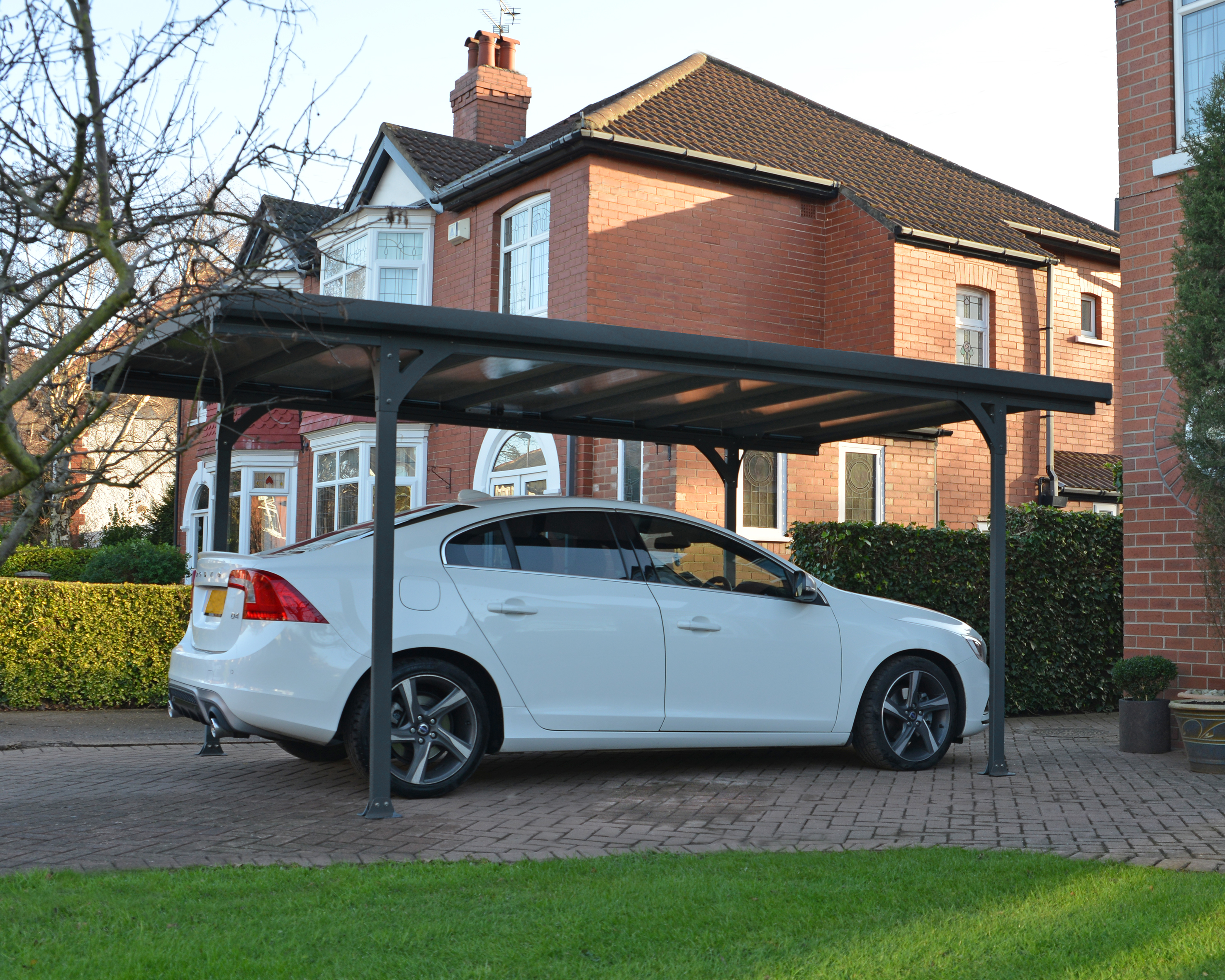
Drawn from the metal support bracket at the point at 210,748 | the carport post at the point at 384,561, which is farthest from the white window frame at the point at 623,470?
the carport post at the point at 384,561

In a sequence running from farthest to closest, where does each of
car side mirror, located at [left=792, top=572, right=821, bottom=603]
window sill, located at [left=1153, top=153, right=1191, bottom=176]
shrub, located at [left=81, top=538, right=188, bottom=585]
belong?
shrub, located at [left=81, top=538, right=188, bottom=585] → window sill, located at [left=1153, top=153, right=1191, bottom=176] → car side mirror, located at [left=792, top=572, right=821, bottom=603]

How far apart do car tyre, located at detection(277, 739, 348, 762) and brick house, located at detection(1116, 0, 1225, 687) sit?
20.7 ft

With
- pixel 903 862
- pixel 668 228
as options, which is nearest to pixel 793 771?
pixel 903 862

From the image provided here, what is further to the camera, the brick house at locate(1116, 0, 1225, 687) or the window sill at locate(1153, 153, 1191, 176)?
the window sill at locate(1153, 153, 1191, 176)

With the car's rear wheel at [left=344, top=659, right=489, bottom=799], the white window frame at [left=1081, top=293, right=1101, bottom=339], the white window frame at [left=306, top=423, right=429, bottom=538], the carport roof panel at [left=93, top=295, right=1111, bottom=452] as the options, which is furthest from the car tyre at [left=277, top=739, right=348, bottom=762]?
the white window frame at [left=1081, top=293, right=1101, bottom=339]

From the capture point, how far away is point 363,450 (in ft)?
71.7

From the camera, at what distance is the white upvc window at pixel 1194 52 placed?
388 inches

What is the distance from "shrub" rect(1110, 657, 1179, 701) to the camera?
30.6ft

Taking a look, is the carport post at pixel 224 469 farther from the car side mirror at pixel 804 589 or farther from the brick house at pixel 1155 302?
the brick house at pixel 1155 302

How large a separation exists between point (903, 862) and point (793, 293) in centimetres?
1353

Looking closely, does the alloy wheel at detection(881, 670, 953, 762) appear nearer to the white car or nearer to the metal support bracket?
the white car

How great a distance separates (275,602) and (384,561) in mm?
649

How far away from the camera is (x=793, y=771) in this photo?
8.11 metres

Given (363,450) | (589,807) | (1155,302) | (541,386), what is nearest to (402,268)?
(363,450)
